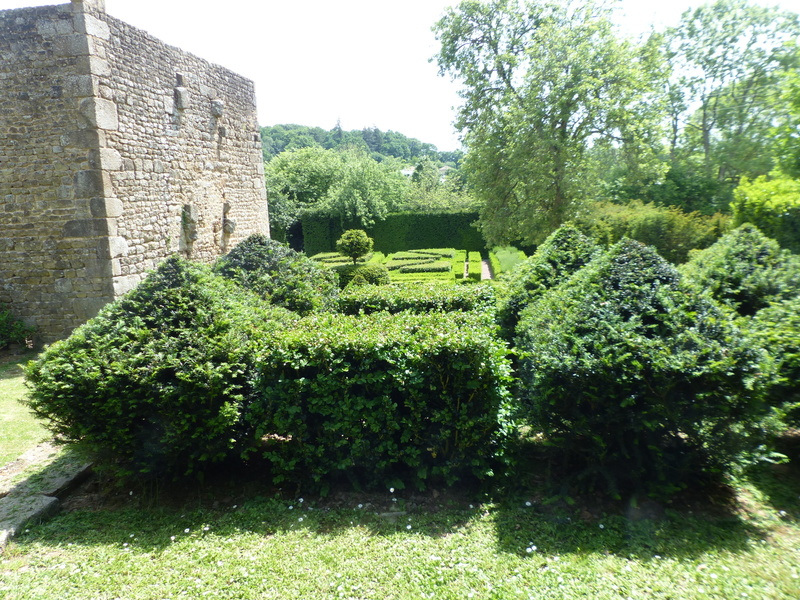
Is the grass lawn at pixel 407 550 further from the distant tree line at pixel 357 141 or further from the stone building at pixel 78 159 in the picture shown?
the distant tree line at pixel 357 141

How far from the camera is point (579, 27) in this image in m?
14.9

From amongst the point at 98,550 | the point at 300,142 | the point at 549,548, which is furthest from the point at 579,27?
the point at 300,142

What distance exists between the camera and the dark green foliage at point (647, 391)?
11.5ft

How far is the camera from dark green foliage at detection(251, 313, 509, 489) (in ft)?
12.8

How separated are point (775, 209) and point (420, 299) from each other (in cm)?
761

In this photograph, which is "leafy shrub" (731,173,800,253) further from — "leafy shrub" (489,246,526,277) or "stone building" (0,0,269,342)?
"stone building" (0,0,269,342)

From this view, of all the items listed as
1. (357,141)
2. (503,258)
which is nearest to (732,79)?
(503,258)

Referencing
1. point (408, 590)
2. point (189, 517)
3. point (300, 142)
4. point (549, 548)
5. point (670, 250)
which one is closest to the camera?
point (408, 590)

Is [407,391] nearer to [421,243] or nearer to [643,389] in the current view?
[643,389]

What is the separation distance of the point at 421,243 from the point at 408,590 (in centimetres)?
2316

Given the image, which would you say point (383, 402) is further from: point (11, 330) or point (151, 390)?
point (11, 330)

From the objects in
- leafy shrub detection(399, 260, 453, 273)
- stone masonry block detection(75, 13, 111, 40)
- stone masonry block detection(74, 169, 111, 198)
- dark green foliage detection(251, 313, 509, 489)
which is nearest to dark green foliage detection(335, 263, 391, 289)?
leafy shrub detection(399, 260, 453, 273)

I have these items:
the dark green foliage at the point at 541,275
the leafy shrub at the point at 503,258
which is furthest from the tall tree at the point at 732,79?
the dark green foliage at the point at 541,275

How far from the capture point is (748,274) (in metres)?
5.46
